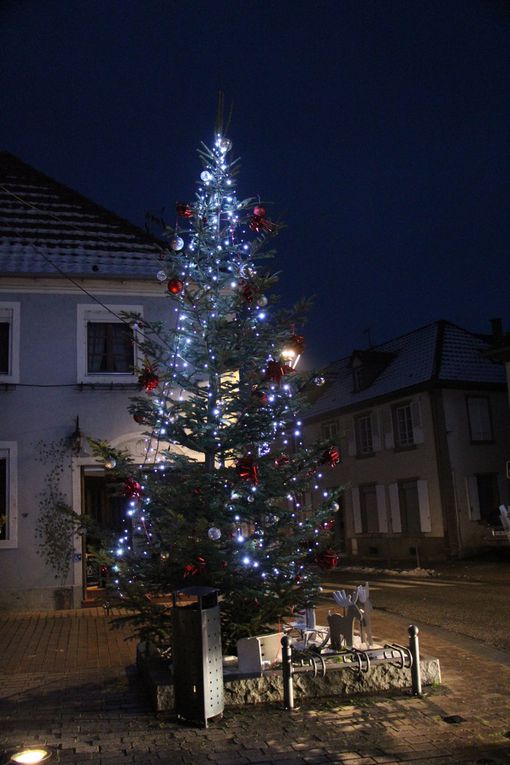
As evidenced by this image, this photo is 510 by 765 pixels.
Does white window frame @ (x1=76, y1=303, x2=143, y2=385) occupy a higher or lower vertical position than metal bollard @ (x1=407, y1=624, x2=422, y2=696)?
higher

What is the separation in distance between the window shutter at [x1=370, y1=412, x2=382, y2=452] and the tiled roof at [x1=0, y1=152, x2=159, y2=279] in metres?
15.5

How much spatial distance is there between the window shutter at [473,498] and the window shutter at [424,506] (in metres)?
1.46

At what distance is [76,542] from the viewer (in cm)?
1341

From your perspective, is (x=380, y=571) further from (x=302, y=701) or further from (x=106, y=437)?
(x=302, y=701)

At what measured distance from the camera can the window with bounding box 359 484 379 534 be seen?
28.3 meters

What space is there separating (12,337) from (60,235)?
2770mm

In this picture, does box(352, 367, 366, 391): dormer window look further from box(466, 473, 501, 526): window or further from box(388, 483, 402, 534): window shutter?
box(466, 473, 501, 526): window

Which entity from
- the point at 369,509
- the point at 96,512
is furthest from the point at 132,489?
the point at 369,509

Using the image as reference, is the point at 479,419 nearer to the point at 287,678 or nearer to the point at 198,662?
the point at 287,678

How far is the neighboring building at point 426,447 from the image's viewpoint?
2453cm

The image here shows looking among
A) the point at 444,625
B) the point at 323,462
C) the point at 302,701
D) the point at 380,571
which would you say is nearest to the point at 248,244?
the point at 323,462

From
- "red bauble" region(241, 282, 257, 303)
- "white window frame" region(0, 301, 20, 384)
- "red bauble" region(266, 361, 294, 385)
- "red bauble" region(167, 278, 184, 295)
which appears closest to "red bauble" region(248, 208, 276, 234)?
"red bauble" region(241, 282, 257, 303)

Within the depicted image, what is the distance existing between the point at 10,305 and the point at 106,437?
3373 mm

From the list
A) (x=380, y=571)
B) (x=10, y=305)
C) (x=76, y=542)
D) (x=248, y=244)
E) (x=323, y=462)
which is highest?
(x=10, y=305)
